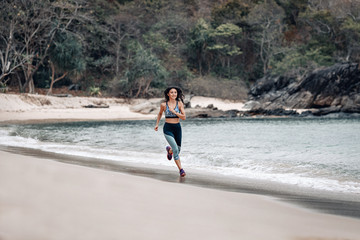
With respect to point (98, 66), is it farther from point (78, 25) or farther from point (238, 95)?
point (238, 95)

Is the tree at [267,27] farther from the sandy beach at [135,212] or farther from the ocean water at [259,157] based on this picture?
the sandy beach at [135,212]

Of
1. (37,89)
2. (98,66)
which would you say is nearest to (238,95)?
(98,66)

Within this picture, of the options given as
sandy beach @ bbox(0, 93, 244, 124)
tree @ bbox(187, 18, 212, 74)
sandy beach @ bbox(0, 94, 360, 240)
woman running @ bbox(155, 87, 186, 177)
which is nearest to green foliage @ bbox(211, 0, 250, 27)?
tree @ bbox(187, 18, 212, 74)

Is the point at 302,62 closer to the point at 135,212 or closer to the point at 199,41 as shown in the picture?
the point at 199,41

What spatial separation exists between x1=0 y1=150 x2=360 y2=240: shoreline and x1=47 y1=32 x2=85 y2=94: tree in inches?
1117

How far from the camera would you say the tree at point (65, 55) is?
31250 millimetres

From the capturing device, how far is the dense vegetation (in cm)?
3198

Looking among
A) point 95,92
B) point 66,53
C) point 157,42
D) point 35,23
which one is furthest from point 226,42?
point 35,23

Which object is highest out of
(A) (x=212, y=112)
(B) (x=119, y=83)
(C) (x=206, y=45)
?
(C) (x=206, y=45)

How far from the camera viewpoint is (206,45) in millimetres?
42562

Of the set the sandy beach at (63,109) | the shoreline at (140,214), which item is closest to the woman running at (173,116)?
the shoreline at (140,214)

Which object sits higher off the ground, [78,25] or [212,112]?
[78,25]

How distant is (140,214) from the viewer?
123 inches

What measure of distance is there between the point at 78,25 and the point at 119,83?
620 centimetres
